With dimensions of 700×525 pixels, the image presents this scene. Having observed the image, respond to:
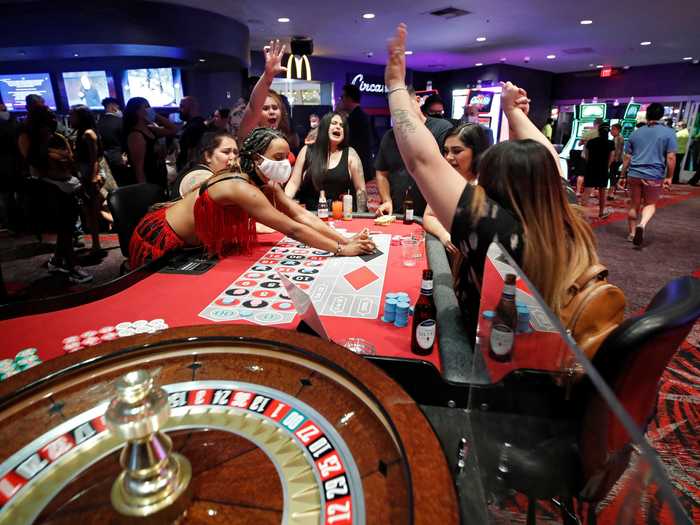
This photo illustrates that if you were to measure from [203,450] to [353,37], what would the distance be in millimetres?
10188

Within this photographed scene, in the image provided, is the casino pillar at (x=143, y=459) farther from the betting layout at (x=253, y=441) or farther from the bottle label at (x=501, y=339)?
the bottle label at (x=501, y=339)

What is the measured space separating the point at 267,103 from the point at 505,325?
9.75 ft

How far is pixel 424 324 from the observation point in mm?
1107

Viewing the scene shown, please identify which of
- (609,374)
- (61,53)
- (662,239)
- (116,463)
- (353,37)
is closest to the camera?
(116,463)

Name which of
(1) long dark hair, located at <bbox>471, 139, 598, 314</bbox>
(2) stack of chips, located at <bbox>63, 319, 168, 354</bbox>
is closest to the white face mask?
(2) stack of chips, located at <bbox>63, 319, 168, 354</bbox>

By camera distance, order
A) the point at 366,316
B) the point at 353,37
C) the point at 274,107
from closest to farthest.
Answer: the point at 366,316, the point at 274,107, the point at 353,37

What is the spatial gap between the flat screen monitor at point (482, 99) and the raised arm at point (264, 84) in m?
10.4

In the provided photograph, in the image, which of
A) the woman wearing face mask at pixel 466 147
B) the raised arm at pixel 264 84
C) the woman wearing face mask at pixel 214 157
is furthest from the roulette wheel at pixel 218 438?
the raised arm at pixel 264 84

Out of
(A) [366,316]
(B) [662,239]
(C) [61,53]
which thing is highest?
(C) [61,53]

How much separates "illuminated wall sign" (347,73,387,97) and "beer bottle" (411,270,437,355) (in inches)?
516

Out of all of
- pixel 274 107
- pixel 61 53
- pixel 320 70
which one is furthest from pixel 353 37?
pixel 274 107

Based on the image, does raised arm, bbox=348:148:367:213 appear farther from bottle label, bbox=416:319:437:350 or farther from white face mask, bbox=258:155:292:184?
bottle label, bbox=416:319:437:350

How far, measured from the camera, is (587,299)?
101 centimetres

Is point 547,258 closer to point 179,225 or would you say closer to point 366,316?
point 366,316
